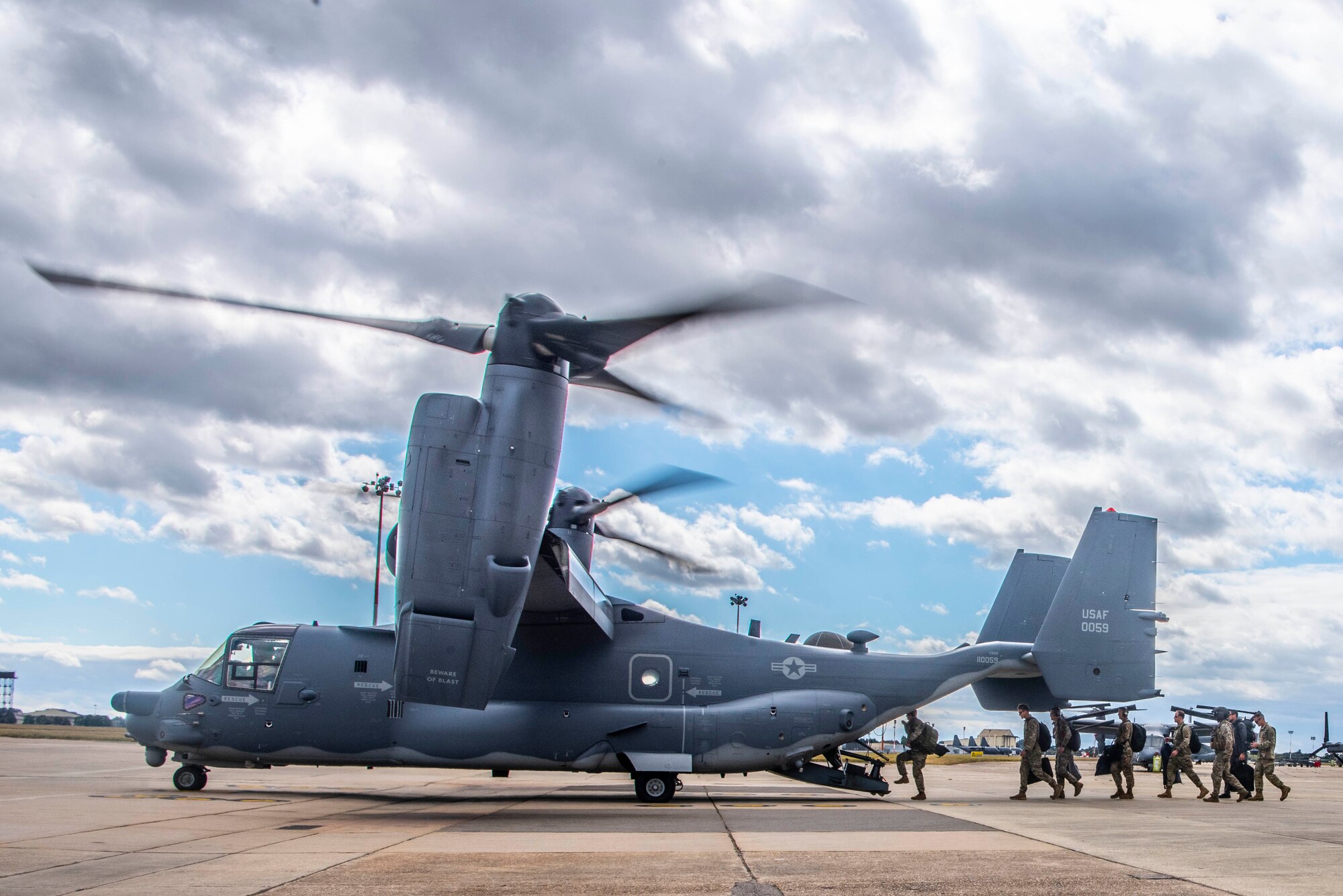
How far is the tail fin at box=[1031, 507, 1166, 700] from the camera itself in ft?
59.6

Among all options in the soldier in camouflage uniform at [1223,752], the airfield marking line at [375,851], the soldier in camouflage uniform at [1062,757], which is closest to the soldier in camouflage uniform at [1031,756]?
the soldier in camouflage uniform at [1062,757]

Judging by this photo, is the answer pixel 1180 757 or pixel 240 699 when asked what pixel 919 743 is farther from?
pixel 240 699

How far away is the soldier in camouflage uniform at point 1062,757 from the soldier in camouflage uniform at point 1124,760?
0.63m

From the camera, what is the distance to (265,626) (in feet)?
54.5

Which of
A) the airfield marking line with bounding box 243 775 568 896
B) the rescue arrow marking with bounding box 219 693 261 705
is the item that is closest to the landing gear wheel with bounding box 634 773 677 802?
the airfield marking line with bounding box 243 775 568 896

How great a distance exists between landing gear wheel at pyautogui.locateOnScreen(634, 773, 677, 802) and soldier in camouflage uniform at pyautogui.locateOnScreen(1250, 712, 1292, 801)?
9.26m

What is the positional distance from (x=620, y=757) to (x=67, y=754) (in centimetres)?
2231

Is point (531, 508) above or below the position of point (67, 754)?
above

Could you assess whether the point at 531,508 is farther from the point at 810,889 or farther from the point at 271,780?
the point at 271,780

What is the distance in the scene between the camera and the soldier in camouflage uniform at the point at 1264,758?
16.3m

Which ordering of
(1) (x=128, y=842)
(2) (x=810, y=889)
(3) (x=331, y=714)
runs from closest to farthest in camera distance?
(2) (x=810, y=889)
(1) (x=128, y=842)
(3) (x=331, y=714)

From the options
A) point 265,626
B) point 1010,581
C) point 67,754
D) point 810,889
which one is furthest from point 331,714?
point 67,754

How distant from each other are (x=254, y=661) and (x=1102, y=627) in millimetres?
14660

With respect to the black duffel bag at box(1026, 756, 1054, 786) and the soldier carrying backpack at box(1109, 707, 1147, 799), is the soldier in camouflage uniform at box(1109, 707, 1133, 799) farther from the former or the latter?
the black duffel bag at box(1026, 756, 1054, 786)
